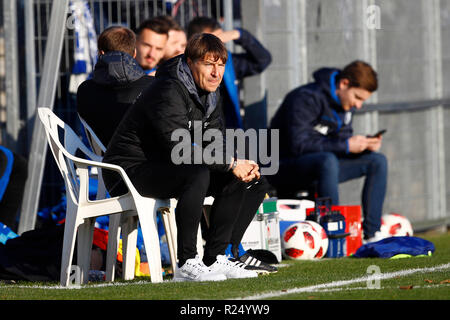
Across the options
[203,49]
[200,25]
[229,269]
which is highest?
[200,25]

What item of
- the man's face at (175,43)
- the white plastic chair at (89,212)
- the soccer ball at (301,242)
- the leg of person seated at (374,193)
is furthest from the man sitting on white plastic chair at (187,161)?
the leg of person seated at (374,193)

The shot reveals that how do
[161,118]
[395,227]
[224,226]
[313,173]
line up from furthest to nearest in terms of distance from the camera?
[395,227] < [313,173] < [224,226] < [161,118]

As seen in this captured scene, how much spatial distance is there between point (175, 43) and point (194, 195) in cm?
307

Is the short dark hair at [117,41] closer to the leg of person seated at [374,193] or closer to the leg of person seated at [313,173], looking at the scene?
the leg of person seated at [313,173]

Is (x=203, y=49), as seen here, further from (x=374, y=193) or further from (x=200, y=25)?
(x=374, y=193)

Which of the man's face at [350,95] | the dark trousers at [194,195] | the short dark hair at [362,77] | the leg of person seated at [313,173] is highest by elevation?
the short dark hair at [362,77]

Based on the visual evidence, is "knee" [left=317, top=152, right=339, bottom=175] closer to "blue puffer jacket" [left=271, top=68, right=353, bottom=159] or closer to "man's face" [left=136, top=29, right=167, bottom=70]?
"blue puffer jacket" [left=271, top=68, right=353, bottom=159]

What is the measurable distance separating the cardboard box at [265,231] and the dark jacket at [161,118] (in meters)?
1.64

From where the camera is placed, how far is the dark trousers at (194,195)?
5762 millimetres

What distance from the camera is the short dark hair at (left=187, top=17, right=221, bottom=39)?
880cm

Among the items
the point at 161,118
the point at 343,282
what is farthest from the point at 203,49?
the point at 343,282

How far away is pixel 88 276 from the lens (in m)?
6.31

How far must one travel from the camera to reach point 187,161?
591 centimetres

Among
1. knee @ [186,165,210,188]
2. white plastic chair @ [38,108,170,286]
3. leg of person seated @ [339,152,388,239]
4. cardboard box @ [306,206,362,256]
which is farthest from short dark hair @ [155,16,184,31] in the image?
knee @ [186,165,210,188]
